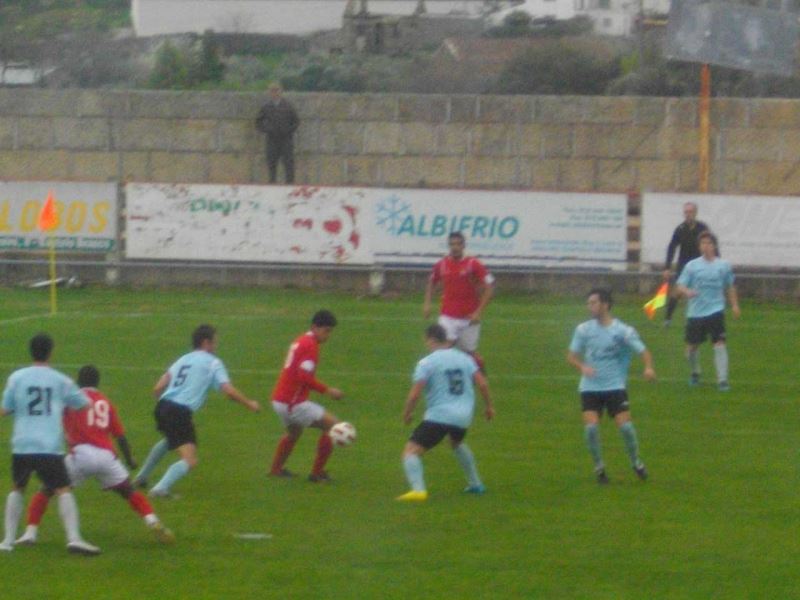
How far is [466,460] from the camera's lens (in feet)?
40.9

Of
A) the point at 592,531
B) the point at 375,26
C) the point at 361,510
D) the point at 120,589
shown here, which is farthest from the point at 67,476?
the point at 375,26

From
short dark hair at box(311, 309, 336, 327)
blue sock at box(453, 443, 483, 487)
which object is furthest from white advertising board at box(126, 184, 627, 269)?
blue sock at box(453, 443, 483, 487)

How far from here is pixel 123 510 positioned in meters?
12.0

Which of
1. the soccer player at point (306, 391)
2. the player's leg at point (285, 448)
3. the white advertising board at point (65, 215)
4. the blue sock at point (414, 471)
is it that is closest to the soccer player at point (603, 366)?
the blue sock at point (414, 471)

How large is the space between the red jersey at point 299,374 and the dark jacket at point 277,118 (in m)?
17.7

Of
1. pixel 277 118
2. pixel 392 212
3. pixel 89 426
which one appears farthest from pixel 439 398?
pixel 277 118

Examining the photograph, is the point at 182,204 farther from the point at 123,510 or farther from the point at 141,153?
the point at 123,510

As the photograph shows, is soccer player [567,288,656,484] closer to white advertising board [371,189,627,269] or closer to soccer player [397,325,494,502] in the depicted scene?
soccer player [397,325,494,502]

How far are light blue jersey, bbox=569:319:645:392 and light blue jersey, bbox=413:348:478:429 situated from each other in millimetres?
1180

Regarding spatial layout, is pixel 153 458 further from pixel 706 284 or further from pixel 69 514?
pixel 706 284

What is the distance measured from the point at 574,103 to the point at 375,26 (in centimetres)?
2525

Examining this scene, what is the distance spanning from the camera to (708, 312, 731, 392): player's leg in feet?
59.7

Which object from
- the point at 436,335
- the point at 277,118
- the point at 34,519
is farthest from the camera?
the point at 277,118

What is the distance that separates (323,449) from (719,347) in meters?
6.72
